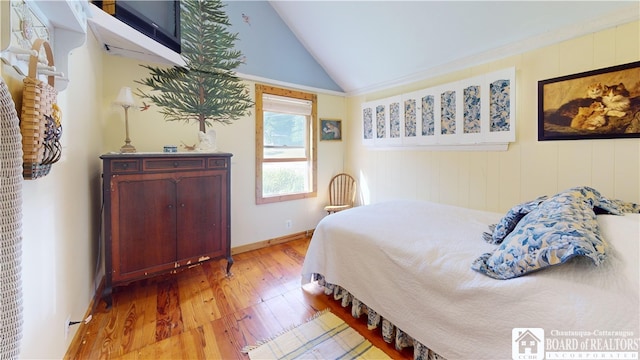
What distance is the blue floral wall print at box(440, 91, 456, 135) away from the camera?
2.65m

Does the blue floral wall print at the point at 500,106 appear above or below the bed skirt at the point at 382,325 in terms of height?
above

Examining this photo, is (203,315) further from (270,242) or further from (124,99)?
(124,99)

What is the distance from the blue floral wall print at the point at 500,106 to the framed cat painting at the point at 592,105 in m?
0.22

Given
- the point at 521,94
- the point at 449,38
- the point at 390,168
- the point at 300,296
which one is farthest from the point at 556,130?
the point at 300,296

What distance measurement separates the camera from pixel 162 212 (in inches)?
83.2

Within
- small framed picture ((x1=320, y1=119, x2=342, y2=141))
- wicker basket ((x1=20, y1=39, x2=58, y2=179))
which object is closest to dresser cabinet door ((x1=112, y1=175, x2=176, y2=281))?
wicker basket ((x1=20, y1=39, x2=58, y2=179))

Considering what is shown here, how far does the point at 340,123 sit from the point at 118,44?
2792 mm

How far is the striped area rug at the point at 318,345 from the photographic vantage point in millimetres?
1532

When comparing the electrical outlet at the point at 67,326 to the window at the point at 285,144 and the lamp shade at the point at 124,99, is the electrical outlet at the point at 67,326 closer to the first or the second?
the lamp shade at the point at 124,99

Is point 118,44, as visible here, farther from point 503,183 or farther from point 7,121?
point 503,183

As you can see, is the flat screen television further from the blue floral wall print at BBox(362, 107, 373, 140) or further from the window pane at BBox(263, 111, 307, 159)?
the blue floral wall print at BBox(362, 107, 373, 140)

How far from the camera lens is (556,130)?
6.68 ft

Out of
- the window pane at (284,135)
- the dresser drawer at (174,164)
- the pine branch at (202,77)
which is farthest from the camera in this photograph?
the window pane at (284,135)

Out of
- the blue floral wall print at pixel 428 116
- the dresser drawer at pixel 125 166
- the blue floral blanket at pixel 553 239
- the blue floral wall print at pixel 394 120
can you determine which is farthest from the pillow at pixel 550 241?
the dresser drawer at pixel 125 166
